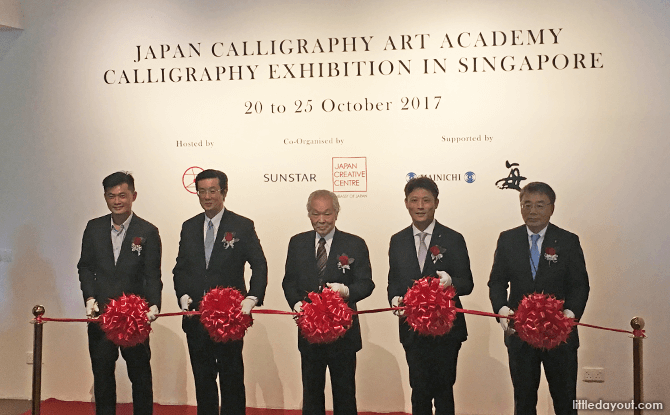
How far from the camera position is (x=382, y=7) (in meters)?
4.97

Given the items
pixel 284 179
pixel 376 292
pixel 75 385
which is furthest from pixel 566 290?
pixel 75 385

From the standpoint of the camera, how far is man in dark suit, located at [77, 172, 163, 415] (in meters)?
4.51

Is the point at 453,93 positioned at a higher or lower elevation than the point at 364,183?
higher

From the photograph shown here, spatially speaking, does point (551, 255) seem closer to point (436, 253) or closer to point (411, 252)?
point (436, 253)

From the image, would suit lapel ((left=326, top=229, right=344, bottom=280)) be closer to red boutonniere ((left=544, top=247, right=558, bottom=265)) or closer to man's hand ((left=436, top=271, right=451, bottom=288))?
man's hand ((left=436, top=271, right=451, bottom=288))

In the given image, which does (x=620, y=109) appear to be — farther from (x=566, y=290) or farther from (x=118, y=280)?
(x=118, y=280)

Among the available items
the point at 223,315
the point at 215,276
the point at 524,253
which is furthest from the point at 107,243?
the point at 524,253

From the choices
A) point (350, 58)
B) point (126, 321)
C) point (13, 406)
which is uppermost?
point (350, 58)

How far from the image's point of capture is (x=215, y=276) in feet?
14.9

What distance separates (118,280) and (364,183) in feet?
6.54

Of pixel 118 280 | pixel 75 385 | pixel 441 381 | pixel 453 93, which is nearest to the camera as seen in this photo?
pixel 441 381

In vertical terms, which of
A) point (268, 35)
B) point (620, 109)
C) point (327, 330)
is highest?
point (268, 35)

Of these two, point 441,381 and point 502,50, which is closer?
point 441,381

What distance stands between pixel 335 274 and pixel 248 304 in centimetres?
63
